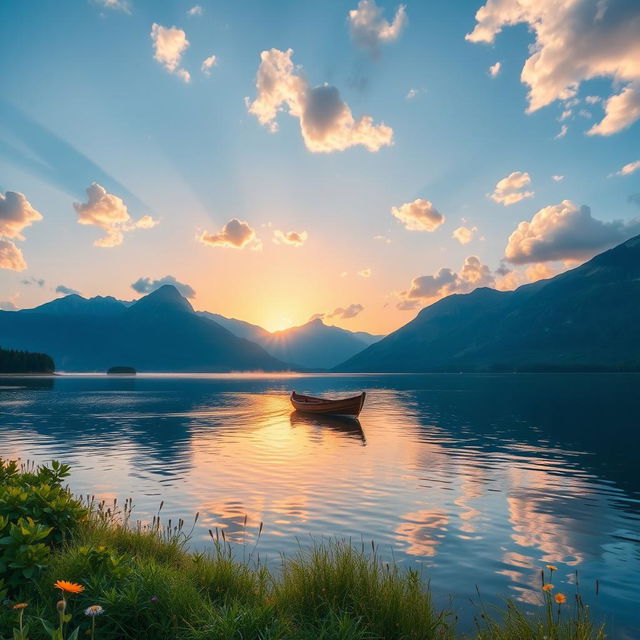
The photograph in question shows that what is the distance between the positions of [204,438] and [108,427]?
1682cm

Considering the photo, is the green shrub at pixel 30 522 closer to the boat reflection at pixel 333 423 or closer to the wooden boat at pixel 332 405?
the boat reflection at pixel 333 423

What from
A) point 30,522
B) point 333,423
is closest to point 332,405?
point 333,423

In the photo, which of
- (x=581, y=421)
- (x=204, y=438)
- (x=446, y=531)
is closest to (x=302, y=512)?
(x=446, y=531)

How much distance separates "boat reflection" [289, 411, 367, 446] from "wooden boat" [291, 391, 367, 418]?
81 cm

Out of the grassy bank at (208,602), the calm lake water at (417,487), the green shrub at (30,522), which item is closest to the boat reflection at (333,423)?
the calm lake water at (417,487)

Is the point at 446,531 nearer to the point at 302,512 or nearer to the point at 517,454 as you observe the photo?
the point at 302,512

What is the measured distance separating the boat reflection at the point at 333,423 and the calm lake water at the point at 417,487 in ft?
2.61

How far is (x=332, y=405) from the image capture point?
235 feet

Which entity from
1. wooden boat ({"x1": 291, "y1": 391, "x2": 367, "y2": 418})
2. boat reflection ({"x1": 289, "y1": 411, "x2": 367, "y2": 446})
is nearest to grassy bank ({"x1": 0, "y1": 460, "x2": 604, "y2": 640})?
boat reflection ({"x1": 289, "y1": 411, "x2": 367, "y2": 446})

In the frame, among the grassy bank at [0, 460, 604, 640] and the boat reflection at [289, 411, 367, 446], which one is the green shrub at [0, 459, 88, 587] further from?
the boat reflection at [289, 411, 367, 446]

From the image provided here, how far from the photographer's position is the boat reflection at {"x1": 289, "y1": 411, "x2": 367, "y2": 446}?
181 feet

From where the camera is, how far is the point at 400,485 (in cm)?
2880

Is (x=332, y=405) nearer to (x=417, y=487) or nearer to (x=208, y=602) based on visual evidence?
(x=417, y=487)

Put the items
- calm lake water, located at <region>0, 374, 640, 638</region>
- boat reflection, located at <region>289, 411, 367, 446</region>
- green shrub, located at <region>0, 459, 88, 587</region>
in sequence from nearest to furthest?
green shrub, located at <region>0, 459, 88, 587</region>, calm lake water, located at <region>0, 374, 640, 638</region>, boat reflection, located at <region>289, 411, 367, 446</region>
